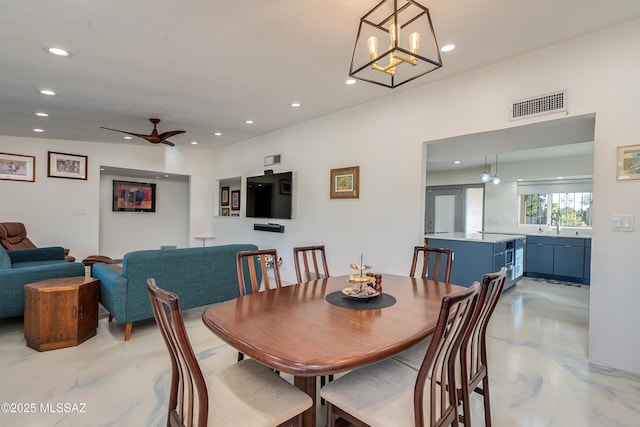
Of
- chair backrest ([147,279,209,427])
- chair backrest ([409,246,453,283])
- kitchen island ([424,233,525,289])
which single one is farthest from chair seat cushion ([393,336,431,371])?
kitchen island ([424,233,525,289])

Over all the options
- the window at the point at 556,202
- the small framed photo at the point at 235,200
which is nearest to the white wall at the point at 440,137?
the small framed photo at the point at 235,200

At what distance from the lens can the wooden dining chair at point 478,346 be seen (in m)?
1.37

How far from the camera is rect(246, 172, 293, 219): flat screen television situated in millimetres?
5223

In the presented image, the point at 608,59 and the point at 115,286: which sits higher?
the point at 608,59

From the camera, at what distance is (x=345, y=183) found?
436 centimetres

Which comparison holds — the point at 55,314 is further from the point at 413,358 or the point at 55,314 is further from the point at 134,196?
the point at 134,196

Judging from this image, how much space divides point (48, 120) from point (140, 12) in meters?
3.57

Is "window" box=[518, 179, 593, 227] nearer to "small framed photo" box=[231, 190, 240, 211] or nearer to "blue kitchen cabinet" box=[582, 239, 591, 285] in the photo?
"blue kitchen cabinet" box=[582, 239, 591, 285]

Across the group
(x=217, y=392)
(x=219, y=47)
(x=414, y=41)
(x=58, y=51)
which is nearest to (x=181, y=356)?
(x=217, y=392)

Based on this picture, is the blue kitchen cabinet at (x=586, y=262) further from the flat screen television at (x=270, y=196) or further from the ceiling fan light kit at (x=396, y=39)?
the flat screen television at (x=270, y=196)

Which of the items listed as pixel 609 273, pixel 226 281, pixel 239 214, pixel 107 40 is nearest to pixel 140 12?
pixel 107 40

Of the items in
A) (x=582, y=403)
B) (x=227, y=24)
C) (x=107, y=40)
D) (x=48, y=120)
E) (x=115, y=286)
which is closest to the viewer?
(x=582, y=403)

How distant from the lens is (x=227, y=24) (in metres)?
2.33

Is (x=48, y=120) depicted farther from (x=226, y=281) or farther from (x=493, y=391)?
(x=493, y=391)
